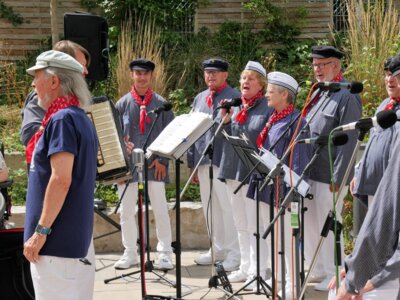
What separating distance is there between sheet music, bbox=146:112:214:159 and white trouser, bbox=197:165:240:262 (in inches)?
68.1

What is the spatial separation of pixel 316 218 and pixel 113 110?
6.60 feet

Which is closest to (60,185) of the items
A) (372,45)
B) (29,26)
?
(372,45)

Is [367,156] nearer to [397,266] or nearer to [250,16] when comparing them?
[397,266]

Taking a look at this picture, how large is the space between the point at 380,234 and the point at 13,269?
110 inches

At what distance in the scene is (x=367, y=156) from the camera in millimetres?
5547

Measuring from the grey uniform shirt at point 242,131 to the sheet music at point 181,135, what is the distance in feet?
3.28

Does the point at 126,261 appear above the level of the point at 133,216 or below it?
below

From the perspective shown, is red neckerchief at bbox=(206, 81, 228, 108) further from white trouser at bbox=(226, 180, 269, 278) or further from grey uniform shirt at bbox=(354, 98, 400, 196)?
grey uniform shirt at bbox=(354, 98, 400, 196)

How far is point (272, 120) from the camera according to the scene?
661 cm

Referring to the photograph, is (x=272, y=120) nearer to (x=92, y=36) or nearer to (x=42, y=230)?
(x=92, y=36)

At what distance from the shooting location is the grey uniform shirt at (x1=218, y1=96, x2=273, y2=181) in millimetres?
7008

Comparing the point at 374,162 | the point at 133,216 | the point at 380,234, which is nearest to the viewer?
the point at 380,234

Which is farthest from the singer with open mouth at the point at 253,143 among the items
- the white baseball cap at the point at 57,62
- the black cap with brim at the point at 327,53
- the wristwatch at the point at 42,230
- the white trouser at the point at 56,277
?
the wristwatch at the point at 42,230

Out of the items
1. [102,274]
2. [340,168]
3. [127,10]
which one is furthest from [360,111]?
[127,10]
